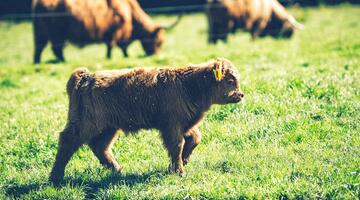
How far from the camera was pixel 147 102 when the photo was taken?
6.78 meters

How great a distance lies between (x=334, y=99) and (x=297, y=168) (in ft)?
7.78

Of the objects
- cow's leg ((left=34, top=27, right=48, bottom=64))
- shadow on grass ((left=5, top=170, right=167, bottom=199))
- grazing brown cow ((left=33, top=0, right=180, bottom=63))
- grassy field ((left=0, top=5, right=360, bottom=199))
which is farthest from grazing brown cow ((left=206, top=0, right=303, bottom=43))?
shadow on grass ((left=5, top=170, right=167, bottom=199))

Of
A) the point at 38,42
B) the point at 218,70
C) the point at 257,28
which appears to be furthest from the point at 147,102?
the point at 257,28

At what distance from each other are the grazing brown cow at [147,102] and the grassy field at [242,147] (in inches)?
16.5

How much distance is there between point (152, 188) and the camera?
6.34 m

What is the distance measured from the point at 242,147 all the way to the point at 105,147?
167 centimetres

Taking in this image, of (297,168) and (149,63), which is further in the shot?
(149,63)

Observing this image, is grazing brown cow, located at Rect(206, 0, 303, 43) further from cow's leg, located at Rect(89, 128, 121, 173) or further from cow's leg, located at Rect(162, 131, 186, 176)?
cow's leg, located at Rect(162, 131, 186, 176)

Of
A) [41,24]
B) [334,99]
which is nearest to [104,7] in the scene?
[41,24]

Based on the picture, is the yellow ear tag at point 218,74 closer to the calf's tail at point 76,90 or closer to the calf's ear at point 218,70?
the calf's ear at point 218,70

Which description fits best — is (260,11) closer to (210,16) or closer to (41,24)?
(210,16)

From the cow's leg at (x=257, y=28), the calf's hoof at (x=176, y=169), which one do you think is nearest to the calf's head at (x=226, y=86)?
the calf's hoof at (x=176, y=169)

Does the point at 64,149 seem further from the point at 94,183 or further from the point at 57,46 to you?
the point at 57,46

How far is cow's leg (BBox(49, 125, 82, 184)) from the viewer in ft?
22.2
